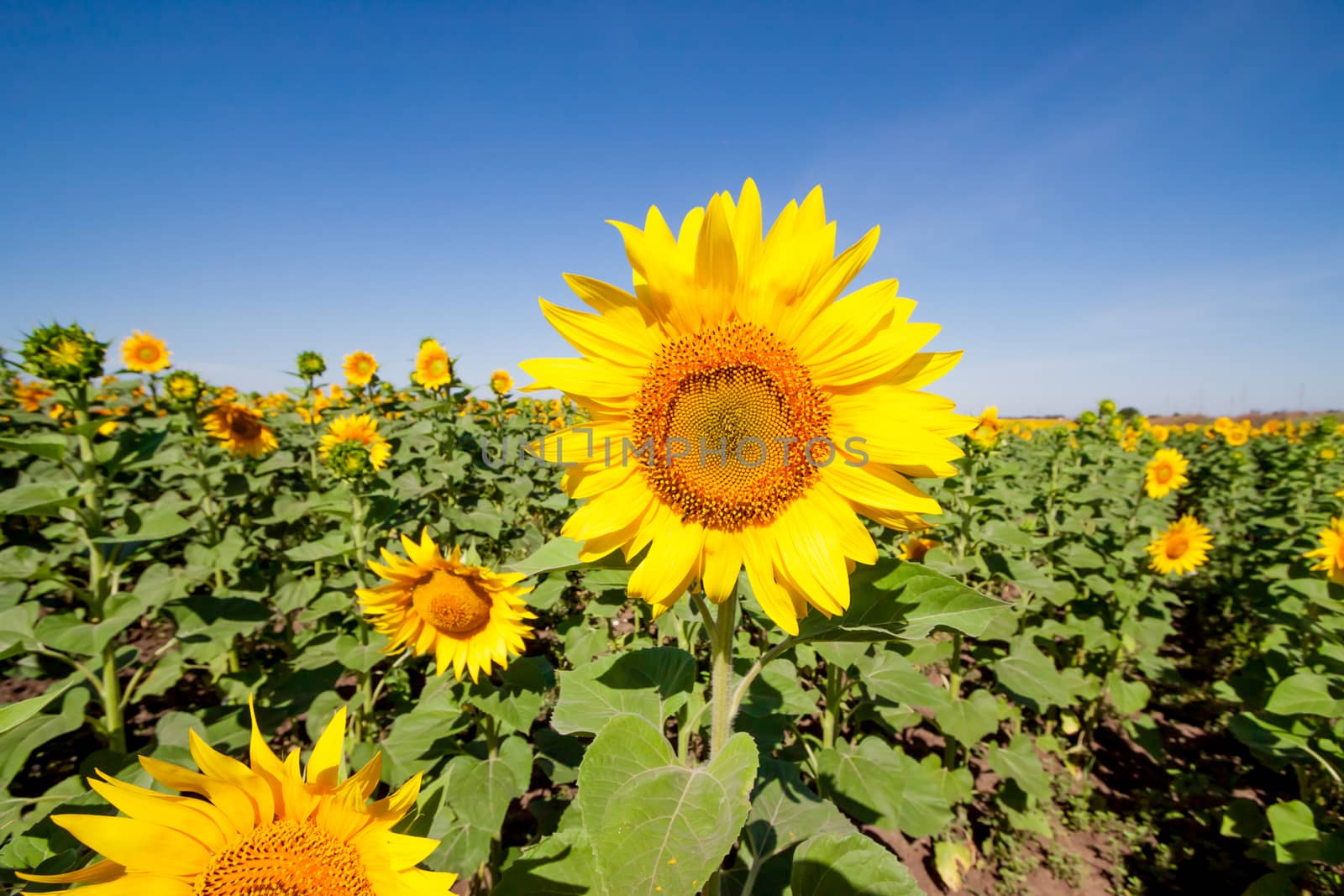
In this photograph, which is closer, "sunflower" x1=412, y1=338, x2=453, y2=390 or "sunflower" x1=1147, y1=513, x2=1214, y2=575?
"sunflower" x1=1147, y1=513, x2=1214, y2=575

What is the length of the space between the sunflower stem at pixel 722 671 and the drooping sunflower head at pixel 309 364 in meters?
6.68

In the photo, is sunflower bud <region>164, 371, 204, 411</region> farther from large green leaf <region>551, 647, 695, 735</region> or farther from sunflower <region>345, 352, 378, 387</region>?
large green leaf <region>551, 647, 695, 735</region>

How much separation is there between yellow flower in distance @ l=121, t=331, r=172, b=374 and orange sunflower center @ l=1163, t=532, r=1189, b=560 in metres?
11.2

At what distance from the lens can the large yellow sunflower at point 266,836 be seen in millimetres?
1046

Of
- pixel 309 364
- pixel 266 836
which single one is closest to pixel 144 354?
pixel 309 364

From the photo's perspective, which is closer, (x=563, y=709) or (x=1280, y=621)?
(x=563, y=709)

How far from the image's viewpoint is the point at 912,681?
2.68 meters

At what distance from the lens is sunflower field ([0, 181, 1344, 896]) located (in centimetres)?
113

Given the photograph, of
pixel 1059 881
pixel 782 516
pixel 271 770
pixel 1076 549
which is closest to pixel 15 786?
pixel 271 770

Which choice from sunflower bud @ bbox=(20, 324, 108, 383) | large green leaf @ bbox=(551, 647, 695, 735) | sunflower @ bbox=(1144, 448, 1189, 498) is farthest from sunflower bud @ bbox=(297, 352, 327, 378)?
sunflower @ bbox=(1144, 448, 1189, 498)

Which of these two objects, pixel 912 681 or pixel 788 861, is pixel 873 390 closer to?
pixel 788 861

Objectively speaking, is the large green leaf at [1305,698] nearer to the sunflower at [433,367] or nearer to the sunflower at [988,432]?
the sunflower at [988,432]

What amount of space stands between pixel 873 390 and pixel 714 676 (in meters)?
0.79

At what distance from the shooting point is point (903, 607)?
1.20 meters
